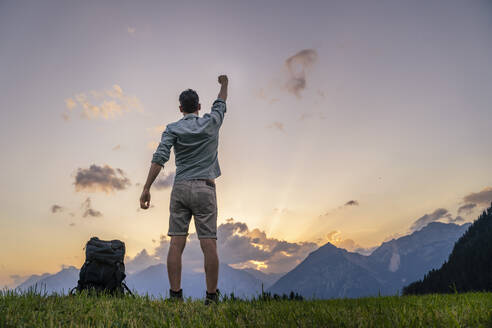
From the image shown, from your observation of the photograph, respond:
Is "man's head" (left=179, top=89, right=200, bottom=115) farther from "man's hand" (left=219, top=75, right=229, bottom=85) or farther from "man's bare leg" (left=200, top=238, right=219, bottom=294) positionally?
"man's bare leg" (left=200, top=238, right=219, bottom=294)

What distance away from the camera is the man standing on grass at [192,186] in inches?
235

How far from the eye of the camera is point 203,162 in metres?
6.21

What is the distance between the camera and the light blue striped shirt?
243 inches

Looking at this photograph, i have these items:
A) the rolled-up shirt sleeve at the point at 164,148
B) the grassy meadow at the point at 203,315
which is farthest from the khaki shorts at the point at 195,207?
the grassy meadow at the point at 203,315

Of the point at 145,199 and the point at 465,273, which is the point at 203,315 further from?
the point at 465,273

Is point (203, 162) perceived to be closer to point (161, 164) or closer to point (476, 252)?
point (161, 164)

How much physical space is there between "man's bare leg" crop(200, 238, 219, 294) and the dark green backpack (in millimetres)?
2216

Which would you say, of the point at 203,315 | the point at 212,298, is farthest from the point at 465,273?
the point at 203,315

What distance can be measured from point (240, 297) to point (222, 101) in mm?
3663

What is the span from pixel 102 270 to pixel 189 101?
4.03 m

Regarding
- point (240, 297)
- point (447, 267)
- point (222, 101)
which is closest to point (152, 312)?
point (240, 297)

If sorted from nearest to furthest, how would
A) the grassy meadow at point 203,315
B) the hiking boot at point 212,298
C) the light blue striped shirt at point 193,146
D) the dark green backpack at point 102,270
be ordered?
the grassy meadow at point 203,315
the hiking boot at point 212,298
the light blue striped shirt at point 193,146
the dark green backpack at point 102,270

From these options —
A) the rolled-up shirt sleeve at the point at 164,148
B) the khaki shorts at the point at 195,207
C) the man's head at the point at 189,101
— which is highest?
the man's head at the point at 189,101

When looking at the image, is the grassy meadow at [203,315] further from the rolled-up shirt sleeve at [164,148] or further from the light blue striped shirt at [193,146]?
the rolled-up shirt sleeve at [164,148]
